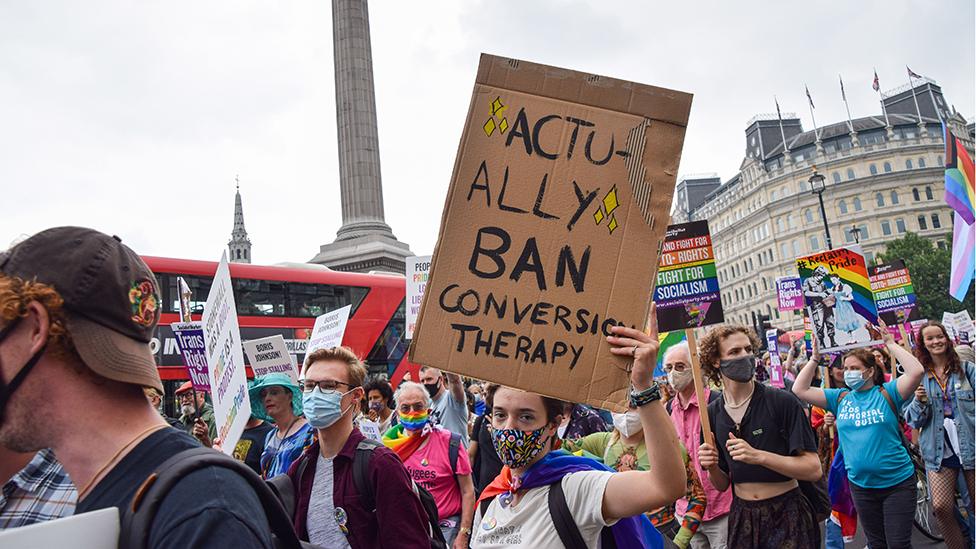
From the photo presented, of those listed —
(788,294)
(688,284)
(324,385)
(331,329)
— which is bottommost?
(324,385)

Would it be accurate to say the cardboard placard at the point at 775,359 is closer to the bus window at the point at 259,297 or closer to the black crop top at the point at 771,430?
the black crop top at the point at 771,430

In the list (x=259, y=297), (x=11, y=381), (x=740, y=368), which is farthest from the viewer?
(x=259, y=297)

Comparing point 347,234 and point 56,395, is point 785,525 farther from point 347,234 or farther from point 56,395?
point 347,234

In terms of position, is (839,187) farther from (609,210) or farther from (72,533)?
(72,533)

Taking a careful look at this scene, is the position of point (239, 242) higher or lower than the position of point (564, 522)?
higher

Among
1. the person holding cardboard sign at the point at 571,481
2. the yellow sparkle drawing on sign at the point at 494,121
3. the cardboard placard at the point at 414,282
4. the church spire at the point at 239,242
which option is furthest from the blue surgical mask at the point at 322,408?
the church spire at the point at 239,242

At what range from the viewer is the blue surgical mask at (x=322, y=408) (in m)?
3.69

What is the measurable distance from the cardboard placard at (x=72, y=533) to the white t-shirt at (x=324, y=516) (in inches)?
85.0

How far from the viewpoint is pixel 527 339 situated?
2.37m

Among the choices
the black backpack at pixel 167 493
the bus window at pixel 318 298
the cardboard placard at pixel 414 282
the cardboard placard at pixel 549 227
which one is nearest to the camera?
the black backpack at pixel 167 493

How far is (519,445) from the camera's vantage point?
2.78 m

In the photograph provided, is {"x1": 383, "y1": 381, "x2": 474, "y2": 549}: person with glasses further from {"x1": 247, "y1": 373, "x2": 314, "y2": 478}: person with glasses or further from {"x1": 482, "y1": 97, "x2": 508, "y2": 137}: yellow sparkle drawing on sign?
{"x1": 482, "y1": 97, "x2": 508, "y2": 137}: yellow sparkle drawing on sign

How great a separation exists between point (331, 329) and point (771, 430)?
14.4 ft

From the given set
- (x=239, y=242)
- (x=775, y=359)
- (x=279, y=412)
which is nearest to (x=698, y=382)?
(x=279, y=412)
